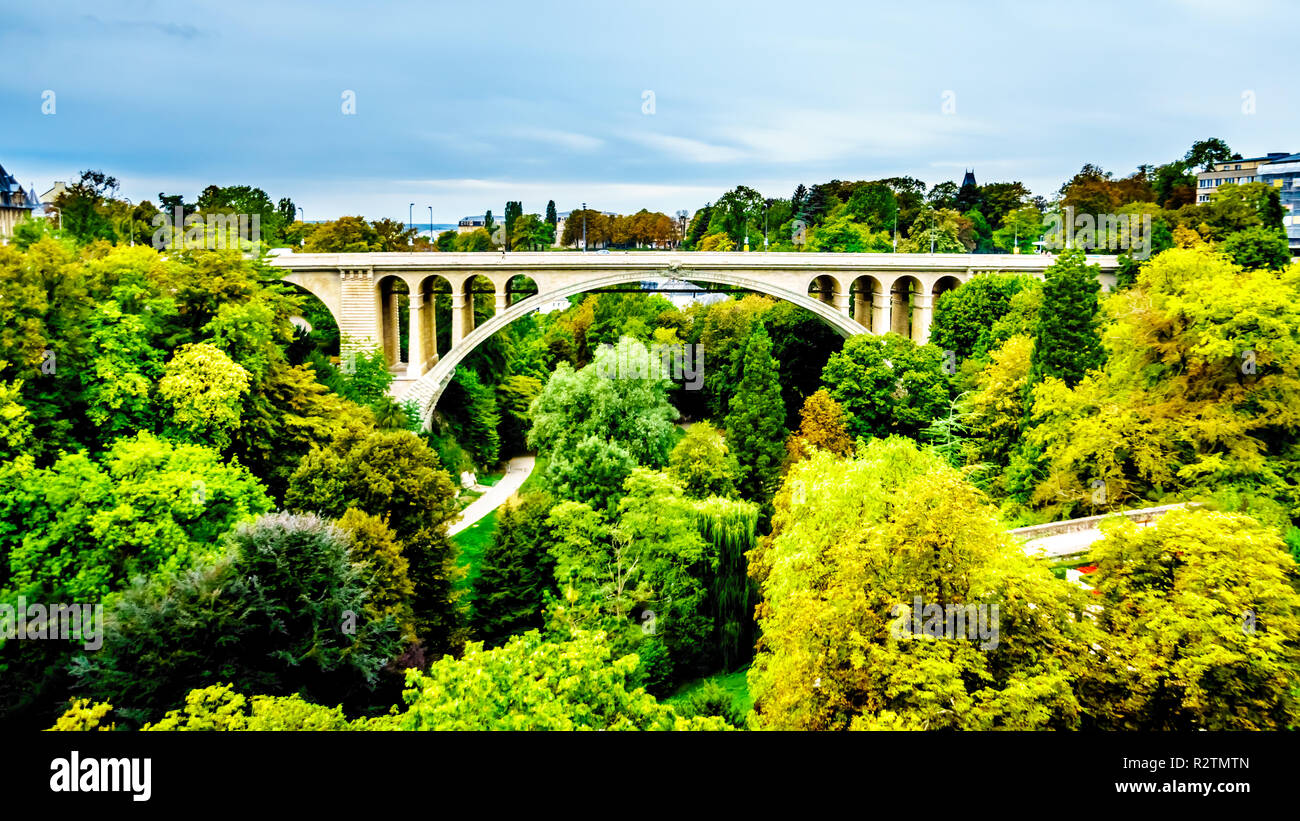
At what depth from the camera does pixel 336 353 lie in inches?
1475

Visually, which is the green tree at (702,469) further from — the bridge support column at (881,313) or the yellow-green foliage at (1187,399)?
the bridge support column at (881,313)

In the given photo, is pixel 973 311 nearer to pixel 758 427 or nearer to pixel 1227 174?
pixel 758 427

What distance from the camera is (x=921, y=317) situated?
37.3 m

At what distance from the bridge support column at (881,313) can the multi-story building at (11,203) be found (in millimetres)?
35143

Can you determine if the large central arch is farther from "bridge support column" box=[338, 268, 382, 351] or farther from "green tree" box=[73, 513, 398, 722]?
"green tree" box=[73, 513, 398, 722]

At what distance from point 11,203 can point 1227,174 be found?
66.8 m

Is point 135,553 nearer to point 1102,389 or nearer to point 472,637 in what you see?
point 472,637

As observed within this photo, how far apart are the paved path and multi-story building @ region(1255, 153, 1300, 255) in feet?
Result: 144

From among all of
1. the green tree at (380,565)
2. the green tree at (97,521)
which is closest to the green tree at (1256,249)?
the green tree at (380,565)

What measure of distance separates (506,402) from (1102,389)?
25.7 metres

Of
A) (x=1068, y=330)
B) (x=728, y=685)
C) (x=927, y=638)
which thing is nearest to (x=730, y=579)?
(x=728, y=685)

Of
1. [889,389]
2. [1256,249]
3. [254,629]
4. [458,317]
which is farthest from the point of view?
[458,317]

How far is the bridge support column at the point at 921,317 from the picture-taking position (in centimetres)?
3688
